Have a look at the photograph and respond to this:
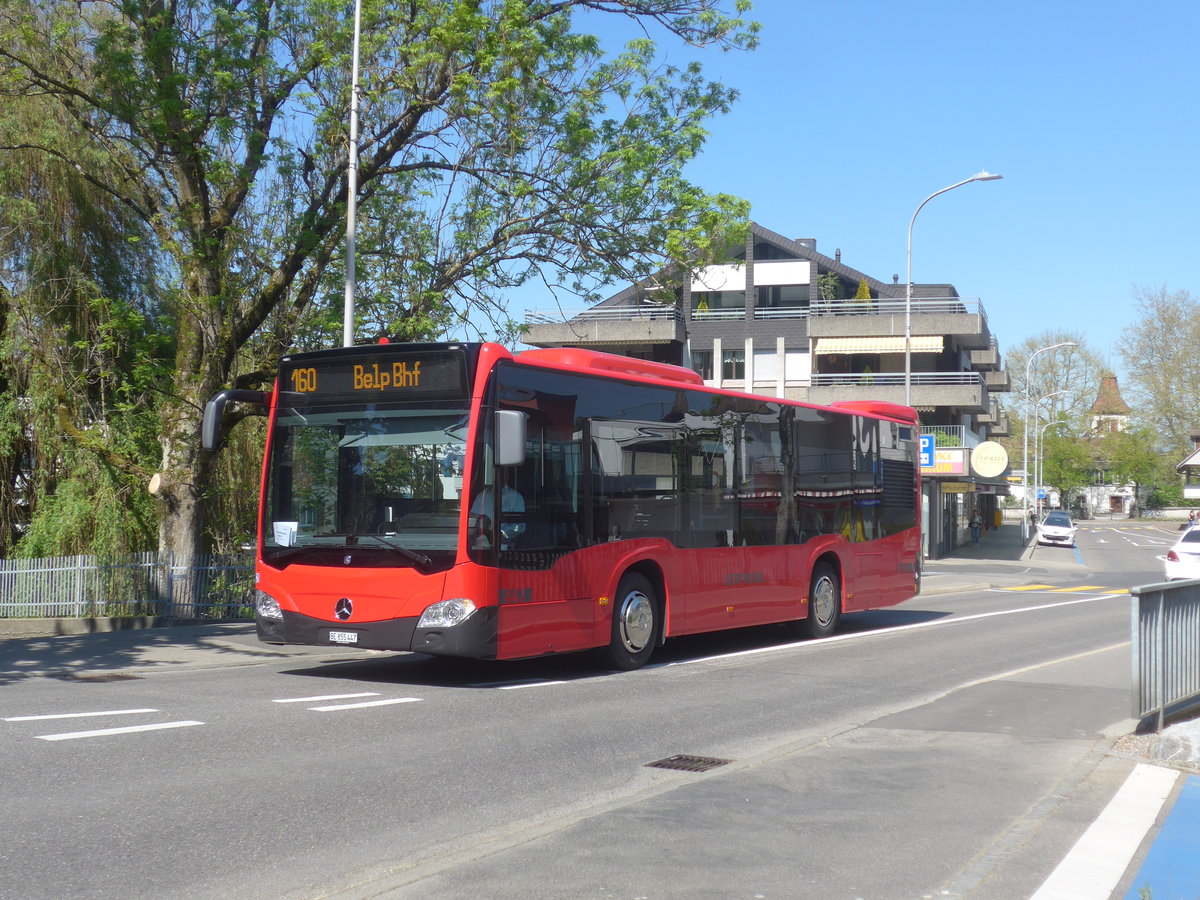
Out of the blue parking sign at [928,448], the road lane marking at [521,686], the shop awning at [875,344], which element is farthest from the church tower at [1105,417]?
the road lane marking at [521,686]

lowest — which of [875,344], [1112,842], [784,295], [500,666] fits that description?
[500,666]

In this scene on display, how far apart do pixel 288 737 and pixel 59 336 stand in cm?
1270

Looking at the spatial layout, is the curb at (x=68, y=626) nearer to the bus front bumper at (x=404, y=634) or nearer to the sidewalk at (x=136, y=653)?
the sidewalk at (x=136, y=653)

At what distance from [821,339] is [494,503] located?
137ft

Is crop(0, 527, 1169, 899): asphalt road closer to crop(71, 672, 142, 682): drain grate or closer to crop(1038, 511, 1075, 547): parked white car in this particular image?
crop(71, 672, 142, 682): drain grate

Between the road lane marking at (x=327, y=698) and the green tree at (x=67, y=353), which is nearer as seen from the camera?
the road lane marking at (x=327, y=698)

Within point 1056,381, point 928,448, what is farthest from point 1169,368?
point 928,448

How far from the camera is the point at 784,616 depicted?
15547 millimetres

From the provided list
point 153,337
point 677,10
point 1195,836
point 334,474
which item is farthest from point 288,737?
point 677,10

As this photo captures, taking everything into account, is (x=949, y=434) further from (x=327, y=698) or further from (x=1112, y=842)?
(x=1112, y=842)

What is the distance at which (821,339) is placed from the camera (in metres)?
50.8

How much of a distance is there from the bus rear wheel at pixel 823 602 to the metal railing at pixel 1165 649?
7.03 m

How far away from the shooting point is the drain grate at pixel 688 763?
7.59m

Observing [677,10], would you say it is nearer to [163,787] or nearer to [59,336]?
[59,336]
